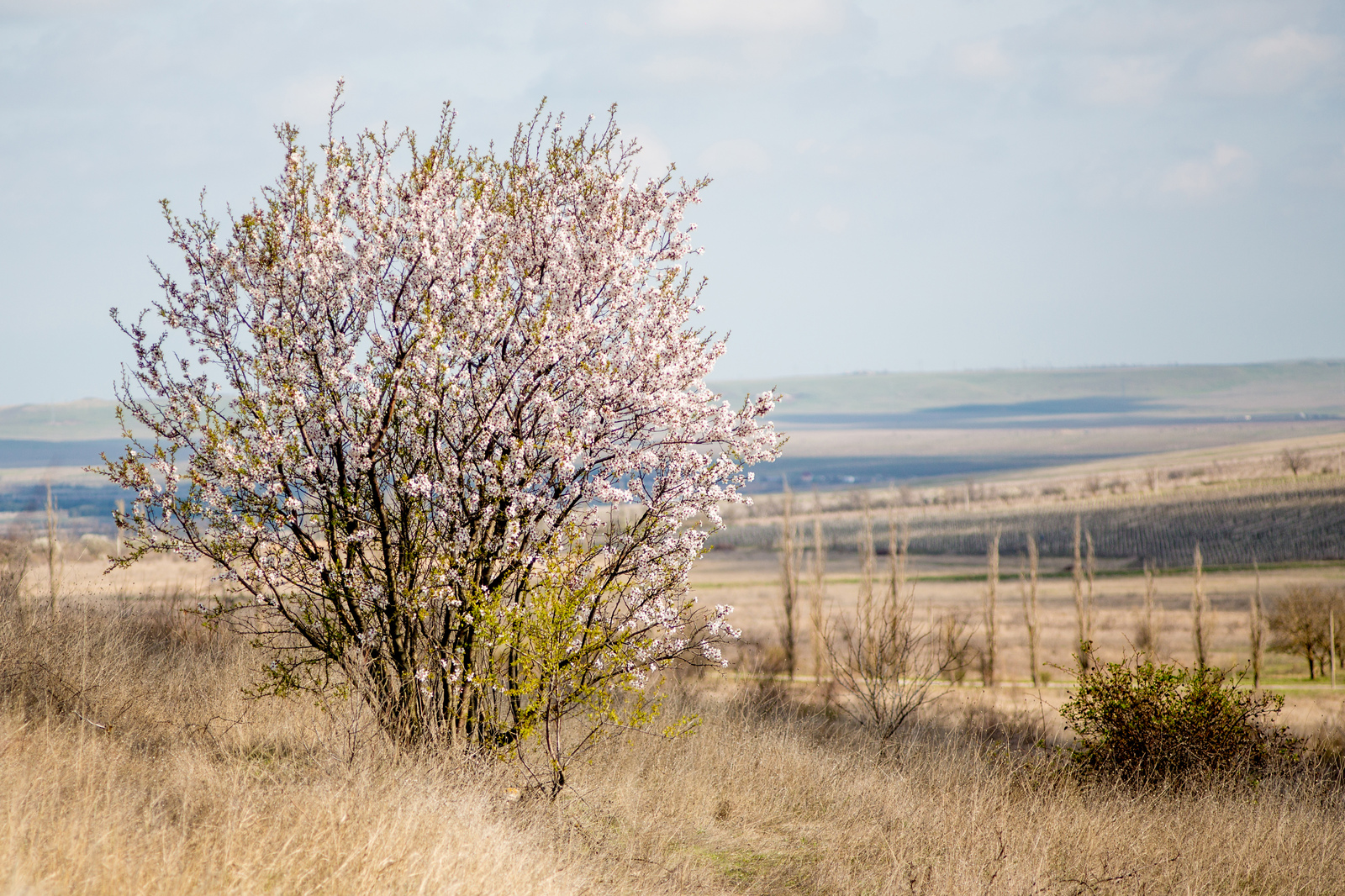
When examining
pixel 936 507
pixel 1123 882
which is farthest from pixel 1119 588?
pixel 1123 882

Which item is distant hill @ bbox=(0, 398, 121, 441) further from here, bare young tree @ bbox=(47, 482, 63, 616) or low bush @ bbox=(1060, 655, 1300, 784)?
low bush @ bbox=(1060, 655, 1300, 784)

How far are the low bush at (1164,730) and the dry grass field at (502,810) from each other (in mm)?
496

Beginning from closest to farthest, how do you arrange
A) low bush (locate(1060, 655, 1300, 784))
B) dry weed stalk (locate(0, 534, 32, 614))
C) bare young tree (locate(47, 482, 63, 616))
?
dry weed stalk (locate(0, 534, 32, 614)) < low bush (locate(1060, 655, 1300, 784)) < bare young tree (locate(47, 482, 63, 616))

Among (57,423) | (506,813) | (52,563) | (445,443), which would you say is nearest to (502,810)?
(506,813)

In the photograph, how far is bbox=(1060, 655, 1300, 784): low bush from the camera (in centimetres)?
1341

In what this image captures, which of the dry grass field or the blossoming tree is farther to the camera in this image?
the blossoming tree

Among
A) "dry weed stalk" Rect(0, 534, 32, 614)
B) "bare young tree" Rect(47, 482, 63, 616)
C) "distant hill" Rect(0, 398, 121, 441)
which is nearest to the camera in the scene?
"dry weed stalk" Rect(0, 534, 32, 614)

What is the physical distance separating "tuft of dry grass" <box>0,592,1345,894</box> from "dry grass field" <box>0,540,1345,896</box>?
3cm

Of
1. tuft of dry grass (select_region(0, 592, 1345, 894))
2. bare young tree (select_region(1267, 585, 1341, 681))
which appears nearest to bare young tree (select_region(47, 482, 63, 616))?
tuft of dry grass (select_region(0, 592, 1345, 894))

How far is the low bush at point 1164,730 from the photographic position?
528 inches

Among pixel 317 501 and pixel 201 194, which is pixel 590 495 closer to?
pixel 317 501

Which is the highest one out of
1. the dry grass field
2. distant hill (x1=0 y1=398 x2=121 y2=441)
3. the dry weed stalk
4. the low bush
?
distant hill (x1=0 y1=398 x2=121 y2=441)

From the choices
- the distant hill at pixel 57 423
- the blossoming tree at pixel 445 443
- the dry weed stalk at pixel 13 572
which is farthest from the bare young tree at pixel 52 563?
the distant hill at pixel 57 423

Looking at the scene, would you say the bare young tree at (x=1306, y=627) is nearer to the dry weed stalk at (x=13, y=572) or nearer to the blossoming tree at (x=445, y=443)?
Result: the blossoming tree at (x=445, y=443)
